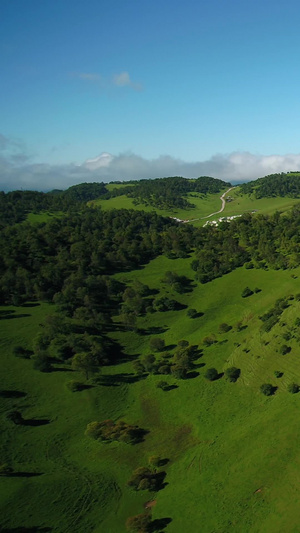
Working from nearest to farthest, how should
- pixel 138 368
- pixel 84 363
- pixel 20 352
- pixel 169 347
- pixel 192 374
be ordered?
pixel 192 374, pixel 84 363, pixel 138 368, pixel 20 352, pixel 169 347

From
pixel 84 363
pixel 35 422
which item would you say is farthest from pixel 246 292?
pixel 35 422

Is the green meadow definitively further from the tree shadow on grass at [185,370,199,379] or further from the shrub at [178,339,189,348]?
the shrub at [178,339,189,348]

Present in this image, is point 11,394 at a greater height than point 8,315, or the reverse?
point 8,315

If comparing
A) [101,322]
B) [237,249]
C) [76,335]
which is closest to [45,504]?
[76,335]

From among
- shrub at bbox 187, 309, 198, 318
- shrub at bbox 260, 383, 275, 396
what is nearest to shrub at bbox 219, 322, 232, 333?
shrub at bbox 187, 309, 198, 318

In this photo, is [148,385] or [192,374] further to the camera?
[148,385]

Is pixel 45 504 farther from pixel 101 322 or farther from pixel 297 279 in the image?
pixel 297 279

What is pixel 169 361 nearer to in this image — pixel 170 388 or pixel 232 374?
pixel 170 388

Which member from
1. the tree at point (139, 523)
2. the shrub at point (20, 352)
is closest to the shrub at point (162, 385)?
the shrub at point (20, 352)
